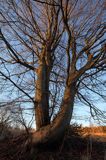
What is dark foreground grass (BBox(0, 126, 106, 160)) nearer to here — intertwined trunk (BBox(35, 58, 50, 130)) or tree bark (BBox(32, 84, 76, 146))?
tree bark (BBox(32, 84, 76, 146))

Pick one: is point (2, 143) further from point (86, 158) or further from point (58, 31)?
point (58, 31)

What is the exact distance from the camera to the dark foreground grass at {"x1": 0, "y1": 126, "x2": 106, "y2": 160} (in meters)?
9.50

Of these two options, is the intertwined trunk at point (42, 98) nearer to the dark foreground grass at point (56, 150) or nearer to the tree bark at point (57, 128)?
the tree bark at point (57, 128)

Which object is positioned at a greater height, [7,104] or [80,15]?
[80,15]

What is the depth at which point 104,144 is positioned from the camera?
11.8m

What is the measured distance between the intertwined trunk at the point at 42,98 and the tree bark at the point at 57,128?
41 cm

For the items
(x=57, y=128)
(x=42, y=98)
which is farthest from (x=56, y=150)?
(x=42, y=98)

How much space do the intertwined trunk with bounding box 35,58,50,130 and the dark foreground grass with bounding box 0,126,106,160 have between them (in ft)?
2.12

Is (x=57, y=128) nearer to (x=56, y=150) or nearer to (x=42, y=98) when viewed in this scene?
(x=56, y=150)

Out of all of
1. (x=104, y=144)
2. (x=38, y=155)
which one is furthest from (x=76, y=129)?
(x=38, y=155)

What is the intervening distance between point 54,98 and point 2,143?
214cm

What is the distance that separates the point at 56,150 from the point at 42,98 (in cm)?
150

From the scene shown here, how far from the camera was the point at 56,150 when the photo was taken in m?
9.87

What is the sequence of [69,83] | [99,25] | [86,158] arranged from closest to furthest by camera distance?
[86,158], [69,83], [99,25]
